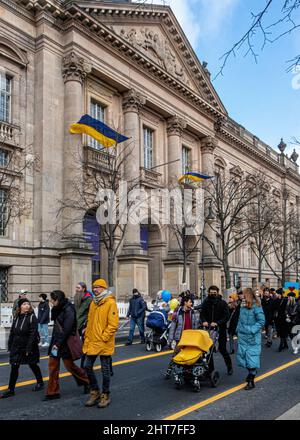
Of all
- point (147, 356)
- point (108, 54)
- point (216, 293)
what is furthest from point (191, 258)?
point (216, 293)

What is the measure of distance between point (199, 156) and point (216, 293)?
30362mm

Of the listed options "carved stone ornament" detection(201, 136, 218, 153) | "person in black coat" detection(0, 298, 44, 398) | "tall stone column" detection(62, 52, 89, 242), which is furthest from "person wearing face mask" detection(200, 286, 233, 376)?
"carved stone ornament" detection(201, 136, 218, 153)

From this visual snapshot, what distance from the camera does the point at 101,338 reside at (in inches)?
274

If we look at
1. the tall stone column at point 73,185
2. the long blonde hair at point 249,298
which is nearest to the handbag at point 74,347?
the long blonde hair at point 249,298

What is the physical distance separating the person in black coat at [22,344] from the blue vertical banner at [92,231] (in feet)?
60.3

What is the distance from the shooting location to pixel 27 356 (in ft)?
25.7

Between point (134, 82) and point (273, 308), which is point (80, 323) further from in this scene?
point (134, 82)

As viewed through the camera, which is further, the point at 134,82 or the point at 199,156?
the point at 199,156

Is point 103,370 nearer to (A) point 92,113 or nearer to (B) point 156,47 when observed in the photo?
(A) point 92,113

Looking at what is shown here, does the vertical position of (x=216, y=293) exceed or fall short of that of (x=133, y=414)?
it exceeds it

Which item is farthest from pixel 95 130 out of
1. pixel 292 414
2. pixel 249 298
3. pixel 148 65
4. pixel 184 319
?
pixel 292 414

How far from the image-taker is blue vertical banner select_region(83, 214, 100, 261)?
1053 inches

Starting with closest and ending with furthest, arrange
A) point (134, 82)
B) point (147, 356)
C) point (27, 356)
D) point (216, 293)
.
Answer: point (27, 356), point (216, 293), point (147, 356), point (134, 82)

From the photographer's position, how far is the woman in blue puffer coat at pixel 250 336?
8.24 m
